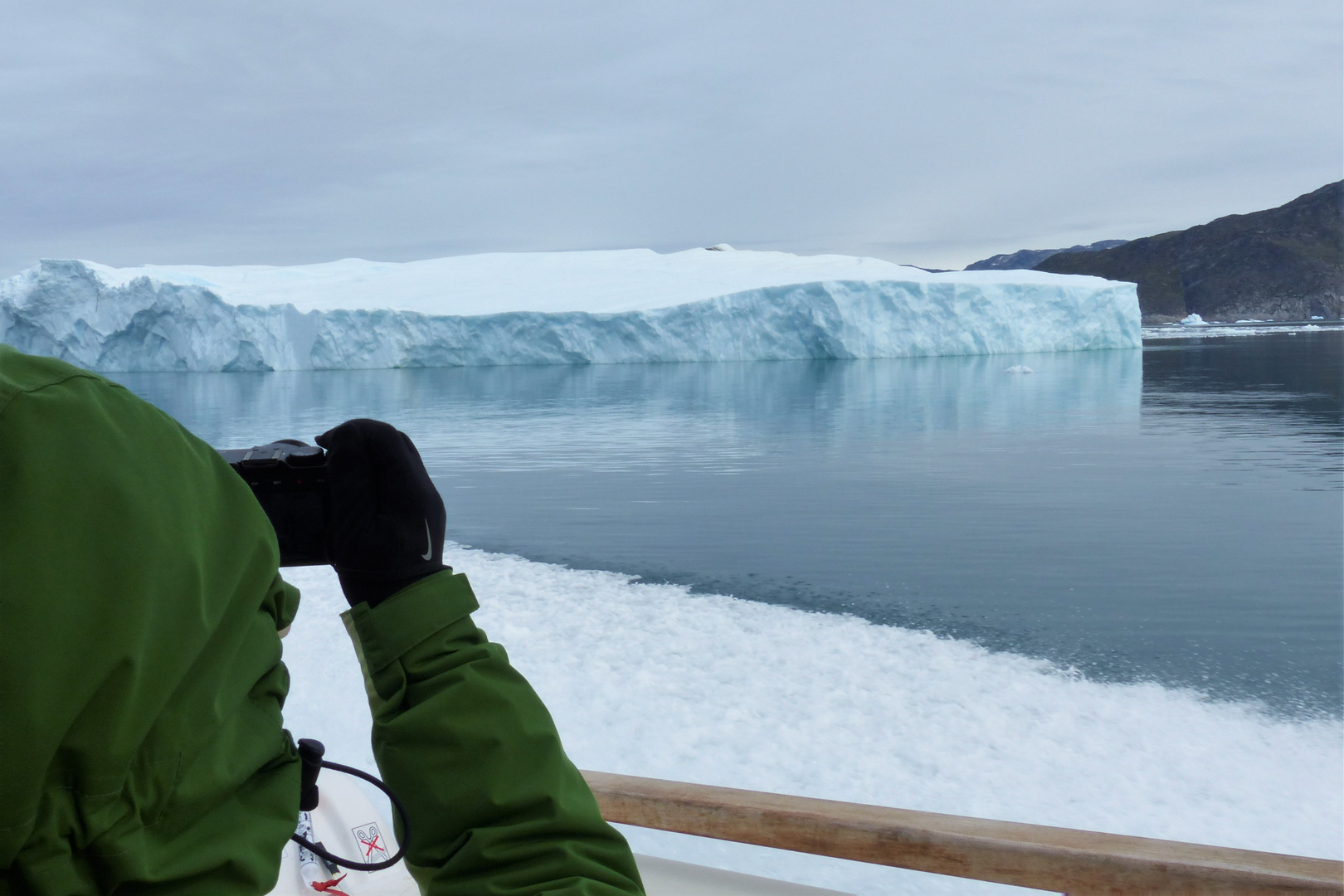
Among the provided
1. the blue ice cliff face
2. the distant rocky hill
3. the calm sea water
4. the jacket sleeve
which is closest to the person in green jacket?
the jacket sleeve

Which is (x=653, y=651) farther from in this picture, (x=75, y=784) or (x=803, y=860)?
(x=75, y=784)

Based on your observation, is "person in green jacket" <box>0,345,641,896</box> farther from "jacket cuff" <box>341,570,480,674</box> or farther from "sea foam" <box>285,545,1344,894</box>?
Result: "sea foam" <box>285,545,1344,894</box>

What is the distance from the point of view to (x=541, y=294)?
27.5m

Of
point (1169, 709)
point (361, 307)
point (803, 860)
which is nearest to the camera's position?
point (803, 860)

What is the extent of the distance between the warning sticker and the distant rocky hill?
324 feet

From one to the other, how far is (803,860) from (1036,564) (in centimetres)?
412

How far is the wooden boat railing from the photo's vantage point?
4.00 ft

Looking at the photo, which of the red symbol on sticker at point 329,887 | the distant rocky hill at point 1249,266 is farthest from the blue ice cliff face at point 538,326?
the distant rocky hill at point 1249,266

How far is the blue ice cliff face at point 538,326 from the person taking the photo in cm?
2359

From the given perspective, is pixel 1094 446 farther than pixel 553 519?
Yes

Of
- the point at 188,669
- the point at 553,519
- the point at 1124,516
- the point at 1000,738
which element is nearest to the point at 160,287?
the point at 553,519

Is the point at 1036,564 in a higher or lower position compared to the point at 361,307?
lower

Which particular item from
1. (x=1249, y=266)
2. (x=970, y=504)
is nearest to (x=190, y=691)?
(x=970, y=504)

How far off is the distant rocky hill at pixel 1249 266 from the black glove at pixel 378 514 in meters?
99.4
